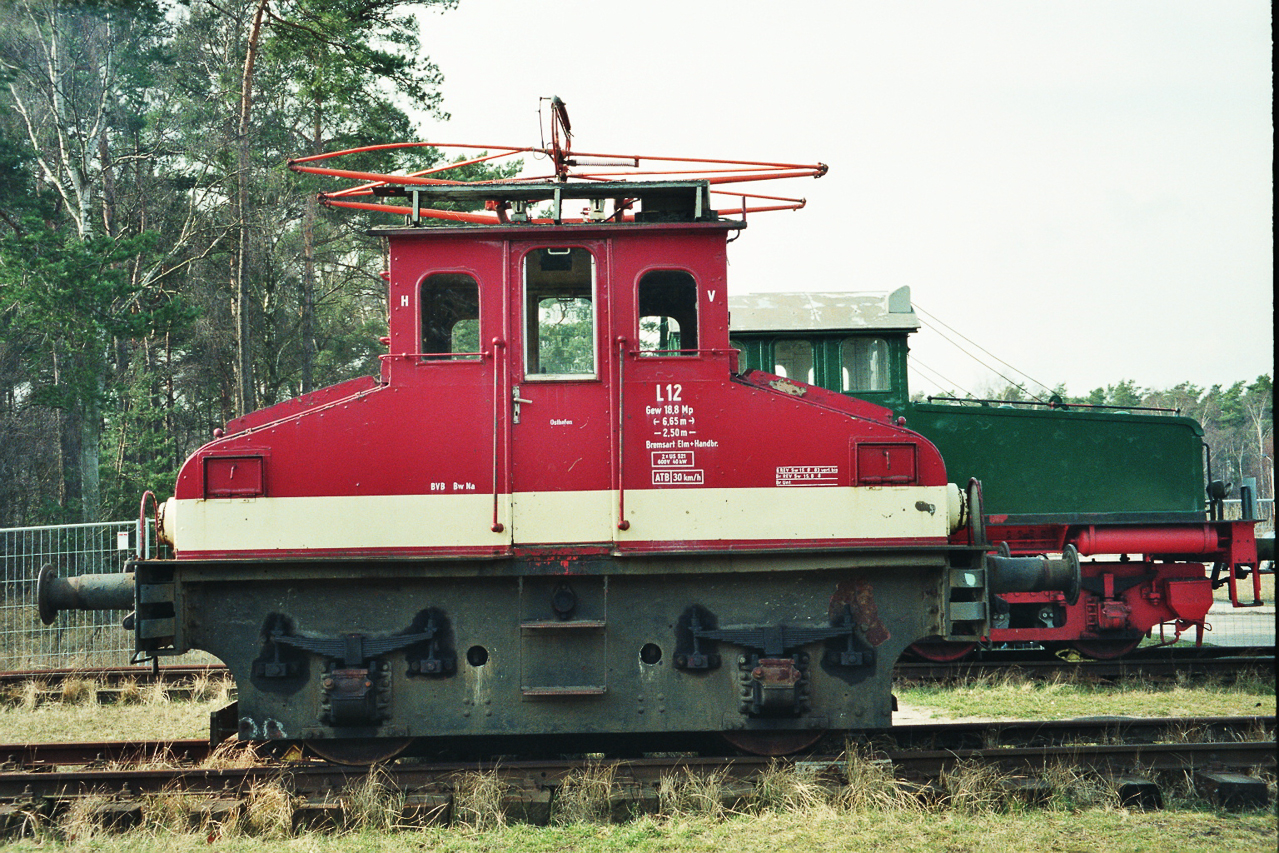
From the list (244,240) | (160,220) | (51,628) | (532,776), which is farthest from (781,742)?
(160,220)

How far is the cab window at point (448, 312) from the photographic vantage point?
6.68 meters

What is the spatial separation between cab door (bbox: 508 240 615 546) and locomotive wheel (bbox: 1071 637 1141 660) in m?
7.68

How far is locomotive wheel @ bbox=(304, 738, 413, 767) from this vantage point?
6758 millimetres

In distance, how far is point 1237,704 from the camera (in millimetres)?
9180

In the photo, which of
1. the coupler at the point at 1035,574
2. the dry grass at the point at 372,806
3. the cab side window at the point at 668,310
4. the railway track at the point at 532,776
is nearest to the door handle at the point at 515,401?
the cab side window at the point at 668,310

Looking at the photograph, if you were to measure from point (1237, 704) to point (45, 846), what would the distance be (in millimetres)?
10269

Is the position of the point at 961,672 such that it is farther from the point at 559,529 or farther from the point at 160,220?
the point at 160,220

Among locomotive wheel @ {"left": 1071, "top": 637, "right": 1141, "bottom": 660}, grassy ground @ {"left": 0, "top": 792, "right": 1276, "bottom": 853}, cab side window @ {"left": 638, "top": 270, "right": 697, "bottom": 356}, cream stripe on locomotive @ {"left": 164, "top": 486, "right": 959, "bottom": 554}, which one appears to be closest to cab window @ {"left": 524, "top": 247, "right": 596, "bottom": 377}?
cab side window @ {"left": 638, "top": 270, "right": 697, "bottom": 356}

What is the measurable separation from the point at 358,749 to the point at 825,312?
7857 millimetres

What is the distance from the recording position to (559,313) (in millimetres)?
6852

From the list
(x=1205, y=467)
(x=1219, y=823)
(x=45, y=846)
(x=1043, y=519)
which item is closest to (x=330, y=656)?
(x=45, y=846)

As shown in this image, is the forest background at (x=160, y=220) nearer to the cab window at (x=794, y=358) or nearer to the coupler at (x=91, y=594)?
the cab window at (x=794, y=358)

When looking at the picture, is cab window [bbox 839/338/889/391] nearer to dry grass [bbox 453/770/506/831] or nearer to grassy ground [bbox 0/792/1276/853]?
grassy ground [bbox 0/792/1276/853]

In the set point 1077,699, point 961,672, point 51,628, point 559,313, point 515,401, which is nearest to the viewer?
point 515,401
